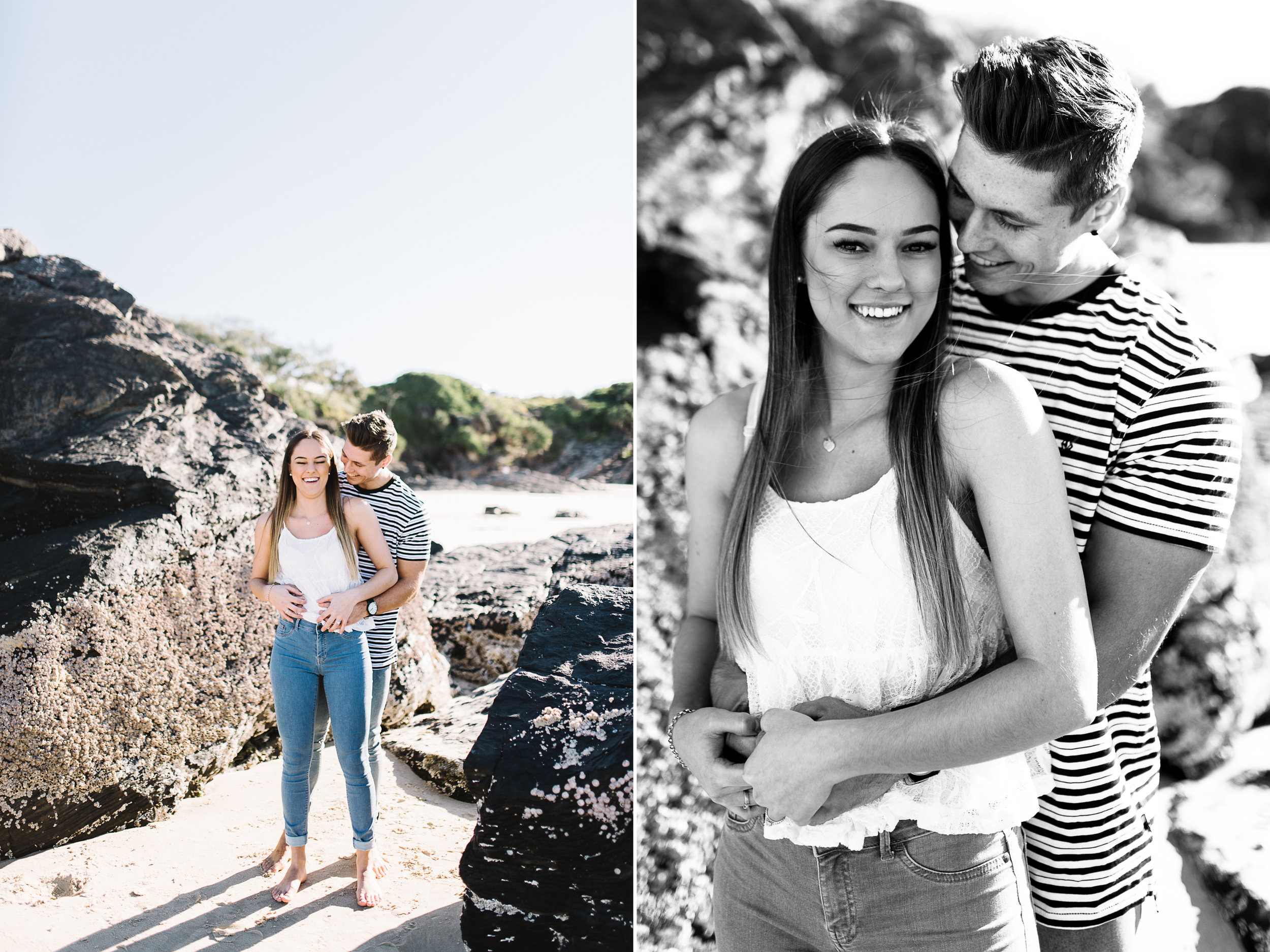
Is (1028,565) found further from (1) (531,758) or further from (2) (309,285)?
(2) (309,285)

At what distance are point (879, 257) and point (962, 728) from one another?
0.63m

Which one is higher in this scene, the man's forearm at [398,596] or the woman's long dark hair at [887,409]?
the woman's long dark hair at [887,409]

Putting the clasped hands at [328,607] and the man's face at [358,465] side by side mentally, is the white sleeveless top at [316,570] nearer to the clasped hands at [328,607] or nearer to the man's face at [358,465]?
the clasped hands at [328,607]

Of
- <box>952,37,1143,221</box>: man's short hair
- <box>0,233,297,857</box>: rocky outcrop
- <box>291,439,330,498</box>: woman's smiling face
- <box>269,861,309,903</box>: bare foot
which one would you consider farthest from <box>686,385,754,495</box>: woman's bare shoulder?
<box>269,861,309,903</box>: bare foot

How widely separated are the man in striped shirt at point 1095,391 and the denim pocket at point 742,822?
533 millimetres

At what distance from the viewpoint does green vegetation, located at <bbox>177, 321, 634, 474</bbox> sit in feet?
7.70

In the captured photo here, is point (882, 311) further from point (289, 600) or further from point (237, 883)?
point (237, 883)

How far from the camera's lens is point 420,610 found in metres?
2.33

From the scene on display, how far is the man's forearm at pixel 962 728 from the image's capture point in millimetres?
976

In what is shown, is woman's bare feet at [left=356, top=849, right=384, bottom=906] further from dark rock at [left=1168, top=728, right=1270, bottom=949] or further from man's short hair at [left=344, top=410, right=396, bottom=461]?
dark rock at [left=1168, top=728, right=1270, bottom=949]

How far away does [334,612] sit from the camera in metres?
2.16

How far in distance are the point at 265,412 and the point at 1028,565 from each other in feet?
6.67

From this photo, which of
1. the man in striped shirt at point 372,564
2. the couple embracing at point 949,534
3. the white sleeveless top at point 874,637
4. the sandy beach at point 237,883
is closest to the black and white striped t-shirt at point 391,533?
the man in striped shirt at point 372,564

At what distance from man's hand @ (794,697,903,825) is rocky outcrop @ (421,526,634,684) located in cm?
140
